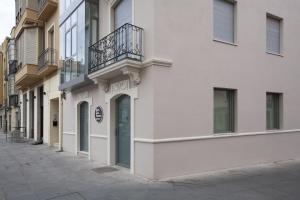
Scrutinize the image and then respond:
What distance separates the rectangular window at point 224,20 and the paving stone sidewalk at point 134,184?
4349 millimetres

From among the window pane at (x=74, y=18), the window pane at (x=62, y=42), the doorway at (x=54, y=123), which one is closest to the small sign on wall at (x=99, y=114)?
the window pane at (x=74, y=18)

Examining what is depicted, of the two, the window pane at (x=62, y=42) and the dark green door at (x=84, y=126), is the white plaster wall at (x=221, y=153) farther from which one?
the window pane at (x=62, y=42)

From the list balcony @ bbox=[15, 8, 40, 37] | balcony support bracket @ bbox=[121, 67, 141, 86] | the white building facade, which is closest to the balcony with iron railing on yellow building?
balcony @ bbox=[15, 8, 40, 37]

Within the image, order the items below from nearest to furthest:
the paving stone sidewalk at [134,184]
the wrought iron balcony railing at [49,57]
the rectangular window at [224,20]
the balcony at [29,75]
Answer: the paving stone sidewalk at [134,184]
the rectangular window at [224,20]
the wrought iron balcony railing at [49,57]
the balcony at [29,75]

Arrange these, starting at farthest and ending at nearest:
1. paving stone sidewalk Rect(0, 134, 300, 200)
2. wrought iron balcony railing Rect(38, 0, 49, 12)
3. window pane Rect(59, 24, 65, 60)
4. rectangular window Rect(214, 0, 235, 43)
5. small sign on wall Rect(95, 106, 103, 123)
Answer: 1. wrought iron balcony railing Rect(38, 0, 49, 12)
2. window pane Rect(59, 24, 65, 60)
3. small sign on wall Rect(95, 106, 103, 123)
4. rectangular window Rect(214, 0, 235, 43)
5. paving stone sidewalk Rect(0, 134, 300, 200)

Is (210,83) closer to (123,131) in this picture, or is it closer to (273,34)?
(123,131)

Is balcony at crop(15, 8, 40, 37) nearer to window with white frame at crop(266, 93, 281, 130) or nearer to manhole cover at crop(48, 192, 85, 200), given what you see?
window with white frame at crop(266, 93, 281, 130)

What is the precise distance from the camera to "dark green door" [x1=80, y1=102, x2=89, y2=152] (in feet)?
45.7

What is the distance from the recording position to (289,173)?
32.9ft

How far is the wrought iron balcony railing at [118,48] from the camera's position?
30.0ft

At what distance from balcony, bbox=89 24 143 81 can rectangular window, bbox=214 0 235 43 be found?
2841mm

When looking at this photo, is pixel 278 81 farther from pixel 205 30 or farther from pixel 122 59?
pixel 122 59

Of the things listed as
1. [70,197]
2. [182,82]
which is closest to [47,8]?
[182,82]

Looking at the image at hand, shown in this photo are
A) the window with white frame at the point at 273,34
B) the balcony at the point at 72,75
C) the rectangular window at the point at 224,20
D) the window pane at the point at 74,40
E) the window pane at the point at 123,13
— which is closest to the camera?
the window pane at the point at 123,13
